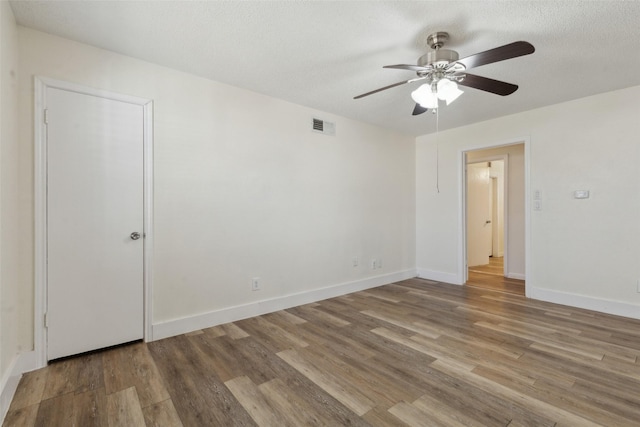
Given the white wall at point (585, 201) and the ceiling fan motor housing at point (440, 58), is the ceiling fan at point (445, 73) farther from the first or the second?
the white wall at point (585, 201)

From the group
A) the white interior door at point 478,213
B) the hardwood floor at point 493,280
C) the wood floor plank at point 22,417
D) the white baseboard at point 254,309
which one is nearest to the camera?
the wood floor plank at point 22,417

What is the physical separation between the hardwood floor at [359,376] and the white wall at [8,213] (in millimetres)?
245

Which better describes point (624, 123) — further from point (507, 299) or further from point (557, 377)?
point (557, 377)

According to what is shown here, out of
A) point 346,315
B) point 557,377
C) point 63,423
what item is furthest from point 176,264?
point 557,377

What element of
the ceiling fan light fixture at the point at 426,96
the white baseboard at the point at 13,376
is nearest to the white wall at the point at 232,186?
the white baseboard at the point at 13,376

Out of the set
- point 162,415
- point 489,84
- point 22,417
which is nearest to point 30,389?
point 22,417

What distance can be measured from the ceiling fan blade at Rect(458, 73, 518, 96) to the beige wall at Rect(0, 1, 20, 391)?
10.1 feet

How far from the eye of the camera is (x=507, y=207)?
17.8 feet

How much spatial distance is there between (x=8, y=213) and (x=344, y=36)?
2610 mm

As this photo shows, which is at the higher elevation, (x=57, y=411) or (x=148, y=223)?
(x=148, y=223)

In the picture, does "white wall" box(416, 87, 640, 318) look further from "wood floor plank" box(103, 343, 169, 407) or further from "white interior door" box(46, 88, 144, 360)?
"white interior door" box(46, 88, 144, 360)

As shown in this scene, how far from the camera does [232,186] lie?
3178 millimetres

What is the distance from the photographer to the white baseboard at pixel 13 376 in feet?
5.56

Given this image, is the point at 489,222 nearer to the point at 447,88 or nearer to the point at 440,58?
the point at 447,88
